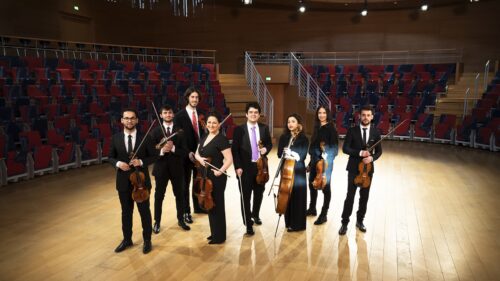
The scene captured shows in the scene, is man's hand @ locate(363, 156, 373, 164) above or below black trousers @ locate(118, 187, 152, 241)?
above

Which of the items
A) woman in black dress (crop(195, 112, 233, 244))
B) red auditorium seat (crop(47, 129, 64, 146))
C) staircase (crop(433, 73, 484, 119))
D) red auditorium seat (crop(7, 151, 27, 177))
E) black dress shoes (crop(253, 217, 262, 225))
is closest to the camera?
woman in black dress (crop(195, 112, 233, 244))

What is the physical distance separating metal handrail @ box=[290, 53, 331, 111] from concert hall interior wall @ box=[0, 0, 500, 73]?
199cm

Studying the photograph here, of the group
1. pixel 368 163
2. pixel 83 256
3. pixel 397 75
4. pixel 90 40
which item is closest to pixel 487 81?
pixel 397 75

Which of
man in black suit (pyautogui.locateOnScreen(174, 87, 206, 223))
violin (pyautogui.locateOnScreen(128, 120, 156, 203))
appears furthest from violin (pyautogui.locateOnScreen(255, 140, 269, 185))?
violin (pyautogui.locateOnScreen(128, 120, 156, 203))

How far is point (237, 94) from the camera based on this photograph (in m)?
10.3

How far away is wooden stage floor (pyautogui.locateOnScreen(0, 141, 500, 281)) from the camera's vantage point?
9.20 ft

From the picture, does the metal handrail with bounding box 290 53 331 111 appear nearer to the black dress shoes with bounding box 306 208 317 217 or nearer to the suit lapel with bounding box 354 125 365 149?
the black dress shoes with bounding box 306 208 317 217

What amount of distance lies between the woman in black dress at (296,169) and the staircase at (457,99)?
24.1 feet

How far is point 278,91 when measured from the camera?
12.4 metres

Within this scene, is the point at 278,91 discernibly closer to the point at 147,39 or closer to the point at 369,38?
the point at 369,38

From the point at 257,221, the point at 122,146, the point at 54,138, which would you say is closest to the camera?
the point at 122,146

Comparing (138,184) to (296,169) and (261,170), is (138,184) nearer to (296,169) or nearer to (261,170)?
(261,170)

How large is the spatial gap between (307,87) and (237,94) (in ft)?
6.41

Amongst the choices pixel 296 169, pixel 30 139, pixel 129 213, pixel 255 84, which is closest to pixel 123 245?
pixel 129 213
